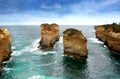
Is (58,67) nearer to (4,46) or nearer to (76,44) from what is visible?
(76,44)

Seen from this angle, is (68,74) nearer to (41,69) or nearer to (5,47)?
(41,69)

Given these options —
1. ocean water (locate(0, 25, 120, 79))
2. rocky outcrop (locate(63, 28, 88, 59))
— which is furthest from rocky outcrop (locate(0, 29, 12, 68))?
rocky outcrop (locate(63, 28, 88, 59))

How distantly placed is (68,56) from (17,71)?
21.2 metres

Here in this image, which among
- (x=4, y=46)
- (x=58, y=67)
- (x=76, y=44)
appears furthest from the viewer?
(x=76, y=44)

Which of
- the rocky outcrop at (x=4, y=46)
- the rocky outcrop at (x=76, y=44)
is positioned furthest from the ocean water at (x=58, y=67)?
the rocky outcrop at (x=76, y=44)

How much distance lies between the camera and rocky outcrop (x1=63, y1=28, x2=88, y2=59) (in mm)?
64500

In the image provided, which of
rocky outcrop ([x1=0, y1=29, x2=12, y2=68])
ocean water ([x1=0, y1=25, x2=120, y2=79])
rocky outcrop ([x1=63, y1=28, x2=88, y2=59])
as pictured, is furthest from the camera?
rocky outcrop ([x1=63, y1=28, x2=88, y2=59])

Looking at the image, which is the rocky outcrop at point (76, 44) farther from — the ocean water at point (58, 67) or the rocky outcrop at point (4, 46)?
the rocky outcrop at point (4, 46)

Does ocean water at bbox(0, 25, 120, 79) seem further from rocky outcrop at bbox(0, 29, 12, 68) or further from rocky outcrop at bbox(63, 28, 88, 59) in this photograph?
rocky outcrop at bbox(63, 28, 88, 59)

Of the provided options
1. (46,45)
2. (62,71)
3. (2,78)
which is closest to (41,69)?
(62,71)

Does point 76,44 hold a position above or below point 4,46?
below

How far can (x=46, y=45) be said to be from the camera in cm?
8544

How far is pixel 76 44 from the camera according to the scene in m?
65.1

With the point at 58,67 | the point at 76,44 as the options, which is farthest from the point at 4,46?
the point at 76,44
